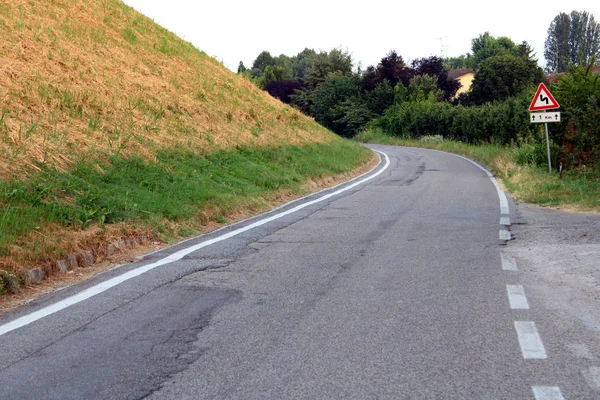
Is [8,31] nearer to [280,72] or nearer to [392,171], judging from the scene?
[392,171]

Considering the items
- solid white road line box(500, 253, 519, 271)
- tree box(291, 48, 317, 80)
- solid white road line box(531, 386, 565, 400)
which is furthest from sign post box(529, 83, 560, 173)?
tree box(291, 48, 317, 80)

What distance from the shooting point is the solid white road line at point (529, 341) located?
15.9ft

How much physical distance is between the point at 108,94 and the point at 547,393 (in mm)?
16288

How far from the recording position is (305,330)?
5.50 metres

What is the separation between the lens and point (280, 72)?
378 ft

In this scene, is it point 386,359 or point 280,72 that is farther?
point 280,72

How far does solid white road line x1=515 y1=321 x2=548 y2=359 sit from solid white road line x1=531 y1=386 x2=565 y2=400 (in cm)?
60

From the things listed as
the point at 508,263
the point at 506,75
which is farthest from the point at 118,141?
the point at 506,75

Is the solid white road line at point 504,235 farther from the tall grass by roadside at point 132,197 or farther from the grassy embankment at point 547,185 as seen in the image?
the tall grass by roadside at point 132,197

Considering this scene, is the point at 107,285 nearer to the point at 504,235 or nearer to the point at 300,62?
the point at 504,235

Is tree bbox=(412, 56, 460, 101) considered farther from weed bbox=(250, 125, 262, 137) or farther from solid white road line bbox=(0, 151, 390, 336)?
solid white road line bbox=(0, 151, 390, 336)

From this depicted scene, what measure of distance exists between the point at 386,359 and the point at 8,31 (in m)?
17.6

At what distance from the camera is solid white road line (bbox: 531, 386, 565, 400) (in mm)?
4059

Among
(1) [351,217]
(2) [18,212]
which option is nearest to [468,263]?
(1) [351,217]
